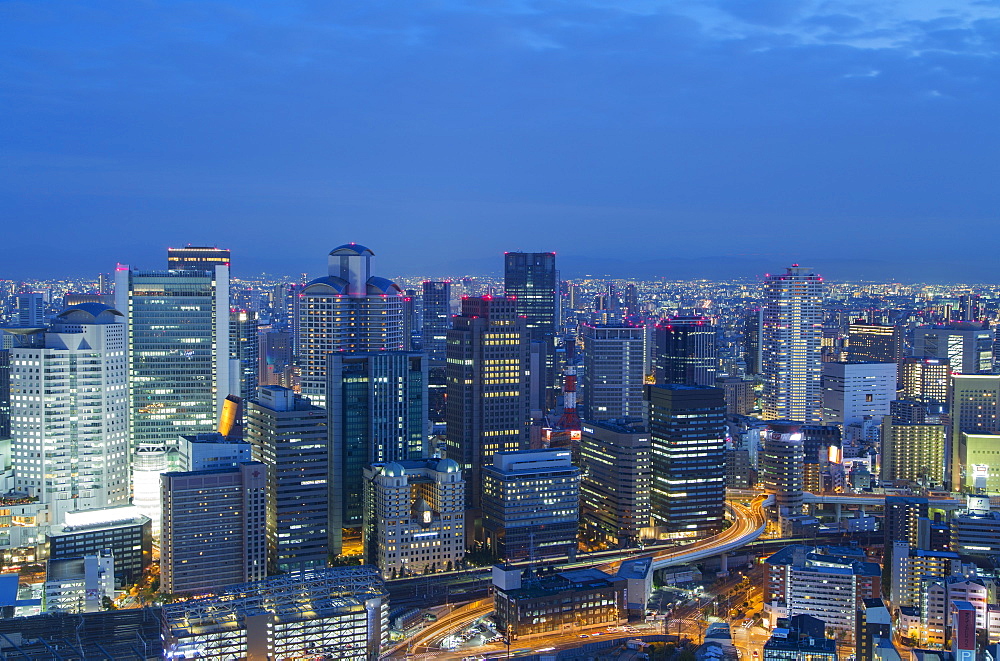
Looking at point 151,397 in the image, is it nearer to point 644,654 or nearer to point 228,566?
point 228,566

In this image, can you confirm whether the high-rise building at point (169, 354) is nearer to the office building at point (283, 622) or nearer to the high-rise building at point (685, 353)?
the office building at point (283, 622)

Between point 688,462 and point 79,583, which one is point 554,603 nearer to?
point 688,462

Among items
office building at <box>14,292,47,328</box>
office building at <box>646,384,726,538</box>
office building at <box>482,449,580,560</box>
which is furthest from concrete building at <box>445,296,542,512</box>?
office building at <box>14,292,47,328</box>

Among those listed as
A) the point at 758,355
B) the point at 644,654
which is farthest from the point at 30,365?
the point at 758,355

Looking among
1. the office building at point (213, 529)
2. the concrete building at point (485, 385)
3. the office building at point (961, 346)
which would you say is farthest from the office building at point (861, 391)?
the office building at point (213, 529)

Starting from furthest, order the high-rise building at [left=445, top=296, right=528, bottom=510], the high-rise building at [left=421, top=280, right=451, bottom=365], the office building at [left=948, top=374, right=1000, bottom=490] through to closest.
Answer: the high-rise building at [left=421, top=280, right=451, bottom=365] < the office building at [left=948, top=374, right=1000, bottom=490] < the high-rise building at [left=445, top=296, right=528, bottom=510]

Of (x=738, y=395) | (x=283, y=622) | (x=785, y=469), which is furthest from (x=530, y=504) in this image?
(x=738, y=395)

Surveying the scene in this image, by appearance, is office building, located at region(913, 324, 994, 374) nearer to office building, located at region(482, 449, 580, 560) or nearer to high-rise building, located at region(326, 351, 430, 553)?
office building, located at region(482, 449, 580, 560)
